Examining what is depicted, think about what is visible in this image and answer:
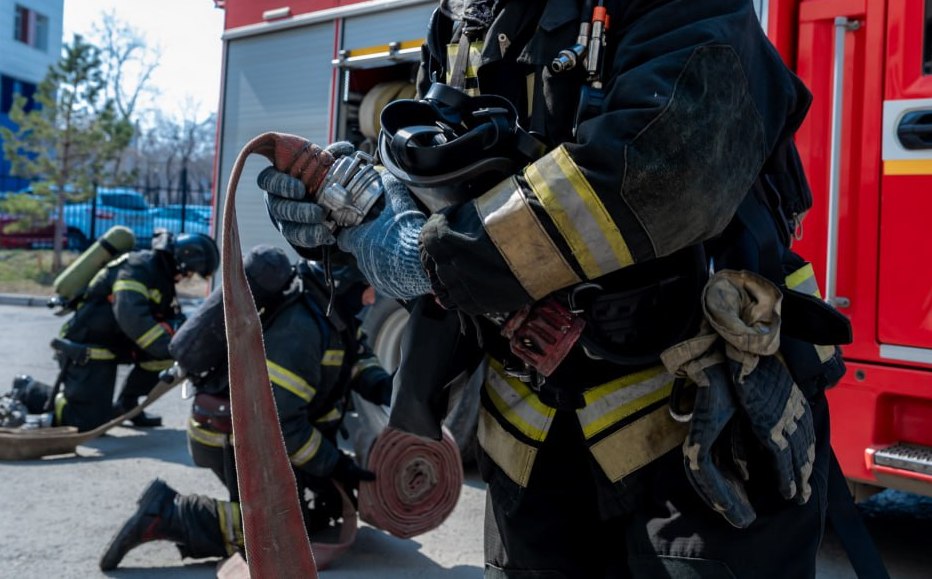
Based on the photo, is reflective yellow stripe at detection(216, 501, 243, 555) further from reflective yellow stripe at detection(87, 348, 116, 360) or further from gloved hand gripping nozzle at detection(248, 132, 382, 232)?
reflective yellow stripe at detection(87, 348, 116, 360)

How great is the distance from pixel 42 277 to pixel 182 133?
24.3m

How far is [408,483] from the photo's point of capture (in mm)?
3744

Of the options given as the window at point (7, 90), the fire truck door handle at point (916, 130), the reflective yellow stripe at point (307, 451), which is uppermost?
the window at point (7, 90)

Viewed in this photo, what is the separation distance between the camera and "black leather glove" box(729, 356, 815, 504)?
1.41m

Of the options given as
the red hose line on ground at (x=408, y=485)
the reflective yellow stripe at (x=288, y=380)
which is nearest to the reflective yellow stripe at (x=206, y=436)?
the reflective yellow stripe at (x=288, y=380)

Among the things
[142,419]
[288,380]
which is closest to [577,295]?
[288,380]

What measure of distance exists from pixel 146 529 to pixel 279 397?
0.70 meters

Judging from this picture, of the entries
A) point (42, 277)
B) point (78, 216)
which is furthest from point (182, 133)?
point (42, 277)

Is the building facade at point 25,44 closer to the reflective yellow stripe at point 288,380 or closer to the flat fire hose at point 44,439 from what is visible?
the flat fire hose at point 44,439

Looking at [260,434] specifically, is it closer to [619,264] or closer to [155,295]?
[619,264]

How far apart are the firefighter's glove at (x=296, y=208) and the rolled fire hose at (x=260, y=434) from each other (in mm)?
21

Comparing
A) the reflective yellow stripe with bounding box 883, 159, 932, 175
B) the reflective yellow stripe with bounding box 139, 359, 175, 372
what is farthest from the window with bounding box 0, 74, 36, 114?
the reflective yellow stripe with bounding box 883, 159, 932, 175

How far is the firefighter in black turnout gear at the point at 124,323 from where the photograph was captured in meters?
5.47

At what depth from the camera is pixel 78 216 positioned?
19266 millimetres
